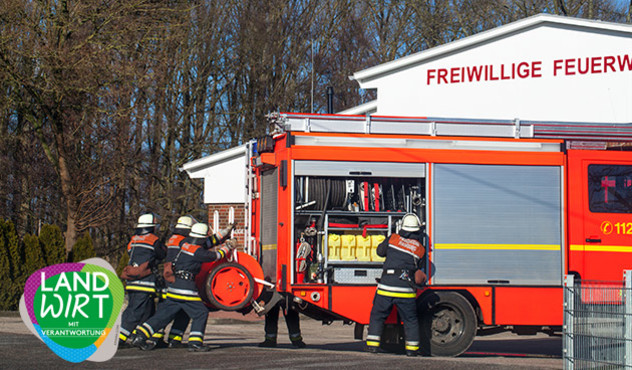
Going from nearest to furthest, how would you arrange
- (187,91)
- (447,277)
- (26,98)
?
(447,277)
(26,98)
(187,91)

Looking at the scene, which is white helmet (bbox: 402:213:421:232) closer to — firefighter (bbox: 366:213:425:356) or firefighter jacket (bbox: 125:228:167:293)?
firefighter (bbox: 366:213:425:356)

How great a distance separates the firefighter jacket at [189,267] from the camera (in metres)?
12.4

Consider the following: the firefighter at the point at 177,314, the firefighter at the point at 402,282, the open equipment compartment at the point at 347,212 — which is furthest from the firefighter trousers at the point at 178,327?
the firefighter at the point at 402,282

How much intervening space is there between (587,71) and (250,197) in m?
11.6

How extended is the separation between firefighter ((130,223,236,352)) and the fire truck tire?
9.03 ft

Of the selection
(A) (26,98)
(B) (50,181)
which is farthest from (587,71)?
(B) (50,181)

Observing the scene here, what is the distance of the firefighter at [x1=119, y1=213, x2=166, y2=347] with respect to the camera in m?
12.7

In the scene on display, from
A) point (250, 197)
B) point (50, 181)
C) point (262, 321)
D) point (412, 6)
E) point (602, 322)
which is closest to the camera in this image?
point (602, 322)

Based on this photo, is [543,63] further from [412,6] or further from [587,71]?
[412,6]

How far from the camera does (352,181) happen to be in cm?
1250

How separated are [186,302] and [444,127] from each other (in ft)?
13.2

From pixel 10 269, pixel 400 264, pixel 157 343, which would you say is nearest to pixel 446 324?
pixel 400 264

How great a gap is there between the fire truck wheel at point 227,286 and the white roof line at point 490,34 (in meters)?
12.7

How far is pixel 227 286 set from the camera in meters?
12.5
